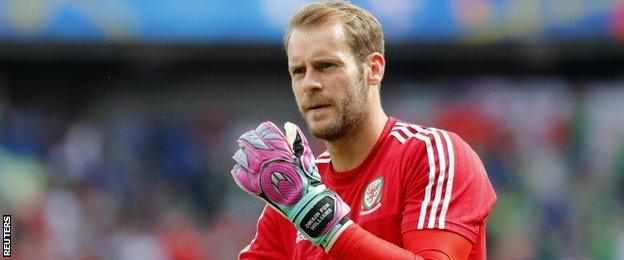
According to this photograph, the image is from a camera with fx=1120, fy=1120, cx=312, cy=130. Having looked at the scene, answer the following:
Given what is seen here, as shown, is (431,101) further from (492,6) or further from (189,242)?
(189,242)

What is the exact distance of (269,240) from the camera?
174 inches

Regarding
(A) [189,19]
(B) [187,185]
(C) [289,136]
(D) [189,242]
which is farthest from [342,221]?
(A) [189,19]

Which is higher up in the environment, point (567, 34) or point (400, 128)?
point (567, 34)

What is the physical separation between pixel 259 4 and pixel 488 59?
2969 mm

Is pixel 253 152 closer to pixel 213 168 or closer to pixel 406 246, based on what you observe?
pixel 406 246

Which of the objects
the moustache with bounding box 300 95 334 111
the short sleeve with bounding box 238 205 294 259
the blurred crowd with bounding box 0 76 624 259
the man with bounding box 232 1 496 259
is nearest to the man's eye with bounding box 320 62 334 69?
the man with bounding box 232 1 496 259

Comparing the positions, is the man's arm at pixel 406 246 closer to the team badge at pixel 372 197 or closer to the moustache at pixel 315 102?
the team badge at pixel 372 197

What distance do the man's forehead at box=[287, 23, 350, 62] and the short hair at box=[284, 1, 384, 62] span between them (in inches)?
0.8

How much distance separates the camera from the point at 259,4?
12.9m

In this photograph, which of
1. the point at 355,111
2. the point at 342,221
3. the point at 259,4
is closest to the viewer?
the point at 342,221

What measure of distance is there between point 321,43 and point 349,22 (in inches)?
5.6

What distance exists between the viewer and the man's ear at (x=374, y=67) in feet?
13.2

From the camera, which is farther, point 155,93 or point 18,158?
point 155,93

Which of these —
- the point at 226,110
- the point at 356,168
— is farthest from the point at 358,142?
the point at 226,110
